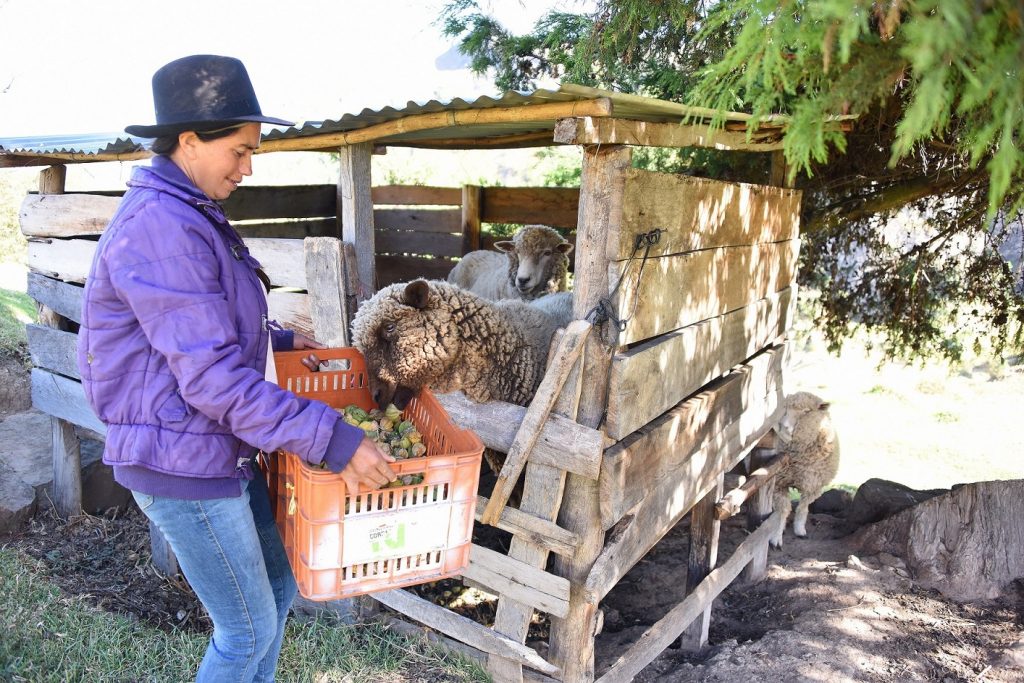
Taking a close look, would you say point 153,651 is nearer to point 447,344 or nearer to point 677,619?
point 447,344

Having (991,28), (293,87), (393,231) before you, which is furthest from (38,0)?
(991,28)

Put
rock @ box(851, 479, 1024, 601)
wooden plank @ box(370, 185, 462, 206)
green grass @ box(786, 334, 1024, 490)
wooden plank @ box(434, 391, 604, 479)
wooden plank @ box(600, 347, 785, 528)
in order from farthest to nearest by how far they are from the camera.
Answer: green grass @ box(786, 334, 1024, 490)
wooden plank @ box(370, 185, 462, 206)
rock @ box(851, 479, 1024, 601)
wooden plank @ box(600, 347, 785, 528)
wooden plank @ box(434, 391, 604, 479)

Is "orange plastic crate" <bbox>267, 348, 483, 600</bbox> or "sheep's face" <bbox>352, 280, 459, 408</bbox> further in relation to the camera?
"sheep's face" <bbox>352, 280, 459, 408</bbox>

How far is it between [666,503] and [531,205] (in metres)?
4.25

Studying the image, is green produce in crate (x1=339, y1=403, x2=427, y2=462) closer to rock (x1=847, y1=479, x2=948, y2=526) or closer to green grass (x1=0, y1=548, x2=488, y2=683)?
green grass (x1=0, y1=548, x2=488, y2=683)

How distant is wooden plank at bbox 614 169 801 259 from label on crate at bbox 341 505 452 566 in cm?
138

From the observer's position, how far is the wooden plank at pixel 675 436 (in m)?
3.45

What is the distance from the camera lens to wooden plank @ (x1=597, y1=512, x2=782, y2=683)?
4.31m

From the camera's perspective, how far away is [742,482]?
6062 millimetres

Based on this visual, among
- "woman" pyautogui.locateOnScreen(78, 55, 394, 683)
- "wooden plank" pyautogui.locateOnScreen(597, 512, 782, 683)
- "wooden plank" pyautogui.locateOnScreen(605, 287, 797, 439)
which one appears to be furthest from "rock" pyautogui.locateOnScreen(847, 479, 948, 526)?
"woman" pyautogui.locateOnScreen(78, 55, 394, 683)

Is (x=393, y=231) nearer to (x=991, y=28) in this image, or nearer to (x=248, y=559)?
(x=248, y=559)

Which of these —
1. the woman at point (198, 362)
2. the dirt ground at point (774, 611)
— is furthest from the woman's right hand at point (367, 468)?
the dirt ground at point (774, 611)

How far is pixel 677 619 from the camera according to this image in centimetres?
493

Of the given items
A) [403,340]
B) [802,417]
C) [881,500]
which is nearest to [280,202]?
[403,340]
